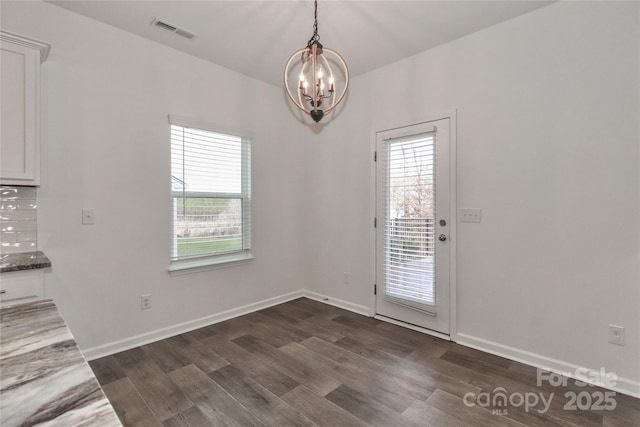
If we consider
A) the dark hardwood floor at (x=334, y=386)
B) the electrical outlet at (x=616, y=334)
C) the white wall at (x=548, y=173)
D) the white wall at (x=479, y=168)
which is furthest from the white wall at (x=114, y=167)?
the electrical outlet at (x=616, y=334)

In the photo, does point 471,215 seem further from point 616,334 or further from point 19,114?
point 19,114

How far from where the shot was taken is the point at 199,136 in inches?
129

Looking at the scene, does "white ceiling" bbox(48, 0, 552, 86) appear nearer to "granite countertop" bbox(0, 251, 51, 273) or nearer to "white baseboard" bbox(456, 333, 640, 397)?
"granite countertop" bbox(0, 251, 51, 273)

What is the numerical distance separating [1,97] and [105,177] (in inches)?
32.3

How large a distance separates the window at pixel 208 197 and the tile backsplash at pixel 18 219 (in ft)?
3.34

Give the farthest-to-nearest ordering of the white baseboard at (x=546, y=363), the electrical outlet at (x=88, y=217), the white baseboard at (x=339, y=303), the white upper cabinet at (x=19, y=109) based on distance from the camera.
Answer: the white baseboard at (x=339, y=303), the electrical outlet at (x=88, y=217), the white baseboard at (x=546, y=363), the white upper cabinet at (x=19, y=109)

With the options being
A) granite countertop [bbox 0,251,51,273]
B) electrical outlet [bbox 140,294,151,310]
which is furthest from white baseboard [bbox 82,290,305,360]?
granite countertop [bbox 0,251,51,273]

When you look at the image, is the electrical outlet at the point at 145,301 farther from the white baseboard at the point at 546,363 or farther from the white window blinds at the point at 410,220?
the white baseboard at the point at 546,363

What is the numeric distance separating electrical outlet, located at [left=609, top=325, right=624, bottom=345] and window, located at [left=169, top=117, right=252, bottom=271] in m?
3.22

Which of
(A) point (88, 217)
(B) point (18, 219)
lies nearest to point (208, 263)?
(A) point (88, 217)

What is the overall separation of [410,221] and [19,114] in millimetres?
3178

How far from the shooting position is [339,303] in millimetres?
3924

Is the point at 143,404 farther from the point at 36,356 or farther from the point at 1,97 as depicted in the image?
the point at 1,97

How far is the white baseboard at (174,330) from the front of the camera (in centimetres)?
266
